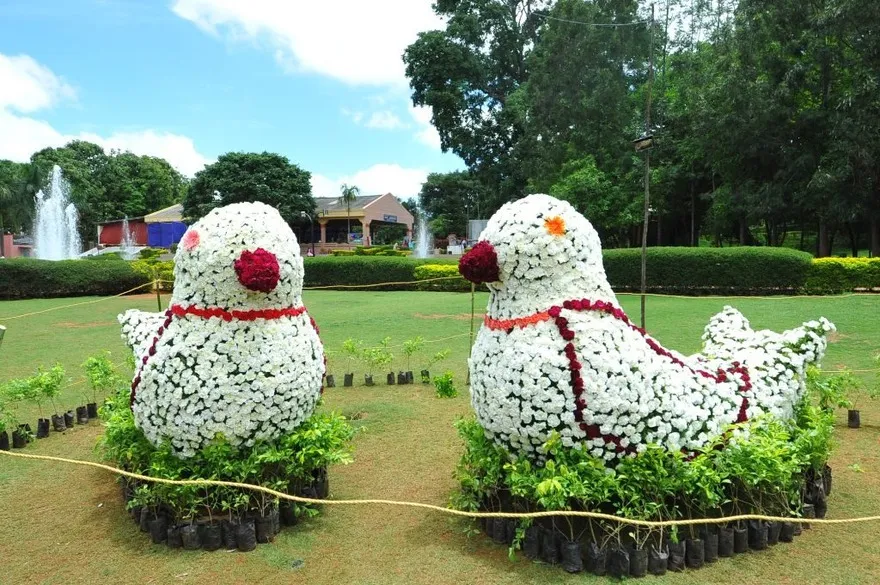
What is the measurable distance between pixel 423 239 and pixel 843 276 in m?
40.8

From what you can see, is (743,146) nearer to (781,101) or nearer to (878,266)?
(781,101)

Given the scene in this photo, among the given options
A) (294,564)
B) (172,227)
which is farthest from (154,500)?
(172,227)

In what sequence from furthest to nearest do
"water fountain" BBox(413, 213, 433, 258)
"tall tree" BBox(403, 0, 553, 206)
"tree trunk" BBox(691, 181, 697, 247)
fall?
"water fountain" BBox(413, 213, 433, 258) < "tall tree" BBox(403, 0, 553, 206) < "tree trunk" BBox(691, 181, 697, 247)

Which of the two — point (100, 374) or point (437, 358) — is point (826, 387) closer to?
point (437, 358)

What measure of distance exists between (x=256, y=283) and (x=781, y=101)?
23448 millimetres

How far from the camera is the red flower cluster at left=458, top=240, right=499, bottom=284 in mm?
3730

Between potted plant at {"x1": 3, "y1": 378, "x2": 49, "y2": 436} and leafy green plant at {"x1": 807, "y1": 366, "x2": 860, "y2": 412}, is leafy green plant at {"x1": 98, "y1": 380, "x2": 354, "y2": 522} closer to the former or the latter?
potted plant at {"x1": 3, "y1": 378, "x2": 49, "y2": 436}

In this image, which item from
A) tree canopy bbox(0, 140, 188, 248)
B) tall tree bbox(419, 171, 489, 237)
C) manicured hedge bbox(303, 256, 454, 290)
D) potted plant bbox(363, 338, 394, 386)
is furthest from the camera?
tall tree bbox(419, 171, 489, 237)

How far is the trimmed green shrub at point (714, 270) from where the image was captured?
17.5 metres

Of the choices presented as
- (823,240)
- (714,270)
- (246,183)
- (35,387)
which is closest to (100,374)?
(35,387)

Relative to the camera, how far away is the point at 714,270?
18078mm

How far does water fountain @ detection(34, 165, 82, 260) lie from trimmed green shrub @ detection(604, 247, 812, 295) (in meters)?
31.8

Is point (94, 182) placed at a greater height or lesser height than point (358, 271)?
greater

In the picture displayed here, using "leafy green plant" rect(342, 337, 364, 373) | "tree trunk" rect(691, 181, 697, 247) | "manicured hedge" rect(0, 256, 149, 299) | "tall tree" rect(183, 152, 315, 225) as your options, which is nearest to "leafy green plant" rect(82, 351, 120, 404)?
"leafy green plant" rect(342, 337, 364, 373)
